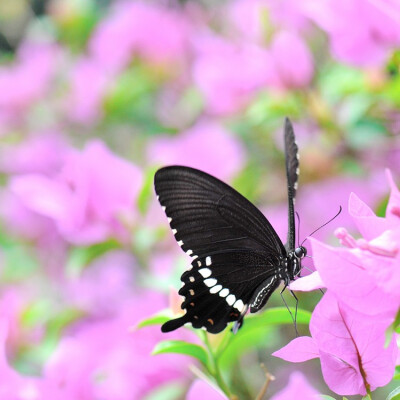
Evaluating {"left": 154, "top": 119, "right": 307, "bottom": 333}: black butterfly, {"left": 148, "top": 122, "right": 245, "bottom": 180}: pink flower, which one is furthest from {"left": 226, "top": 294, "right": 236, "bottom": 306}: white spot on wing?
{"left": 148, "top": 122, "right": 245, "bottom": 180}: pink flower

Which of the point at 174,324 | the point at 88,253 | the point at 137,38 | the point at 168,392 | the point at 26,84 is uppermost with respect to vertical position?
the point at 137,38

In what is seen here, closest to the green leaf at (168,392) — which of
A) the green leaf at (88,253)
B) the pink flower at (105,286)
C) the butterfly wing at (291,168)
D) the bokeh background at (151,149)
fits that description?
the bokeh background at (151,149)

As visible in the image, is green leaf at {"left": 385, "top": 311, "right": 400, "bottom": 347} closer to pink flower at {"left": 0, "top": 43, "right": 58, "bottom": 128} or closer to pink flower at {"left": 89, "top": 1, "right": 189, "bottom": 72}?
pink flower at {"left": 89, "top": 1, "right": 189, "bottom": 72}

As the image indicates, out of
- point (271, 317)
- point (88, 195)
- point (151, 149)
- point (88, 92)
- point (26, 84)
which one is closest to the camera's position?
point (271, 317)

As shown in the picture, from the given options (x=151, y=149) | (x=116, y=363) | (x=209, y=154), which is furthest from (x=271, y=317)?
(x=151, y=149)

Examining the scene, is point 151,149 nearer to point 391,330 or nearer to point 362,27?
point 362,27

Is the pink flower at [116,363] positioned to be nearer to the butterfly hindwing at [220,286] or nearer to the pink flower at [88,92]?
the butterfly hindwing at [220,286]
